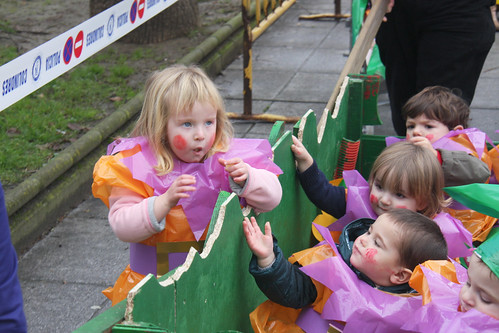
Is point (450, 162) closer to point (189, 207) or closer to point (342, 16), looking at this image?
point (189, 207)

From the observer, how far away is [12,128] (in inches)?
216

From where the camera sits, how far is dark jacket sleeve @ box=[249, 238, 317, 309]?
2.42 m

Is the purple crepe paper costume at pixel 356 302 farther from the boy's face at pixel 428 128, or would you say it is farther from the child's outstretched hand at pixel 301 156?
the boy's face at pixel 428 128

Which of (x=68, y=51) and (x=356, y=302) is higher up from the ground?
(x=68, y=51)

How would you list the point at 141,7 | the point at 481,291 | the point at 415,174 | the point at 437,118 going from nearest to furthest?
the point at 481,291 → the point at 415,174 → the point at 437,118 → the point at 141,7

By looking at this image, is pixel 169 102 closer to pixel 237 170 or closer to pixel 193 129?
pixel 193 129

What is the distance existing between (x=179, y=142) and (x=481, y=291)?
1.16 metres

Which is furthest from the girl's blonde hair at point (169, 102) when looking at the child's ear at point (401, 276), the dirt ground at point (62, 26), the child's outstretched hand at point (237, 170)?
the dirt ground at point (62, 26)

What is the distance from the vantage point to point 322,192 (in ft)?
10.4

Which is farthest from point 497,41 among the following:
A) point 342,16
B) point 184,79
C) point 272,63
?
point 184,79

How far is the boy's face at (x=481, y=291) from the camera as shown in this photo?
76.2 inches

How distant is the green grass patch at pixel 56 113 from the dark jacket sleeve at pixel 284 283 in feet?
8.76

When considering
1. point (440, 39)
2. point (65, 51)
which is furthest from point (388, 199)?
point (65, 51)


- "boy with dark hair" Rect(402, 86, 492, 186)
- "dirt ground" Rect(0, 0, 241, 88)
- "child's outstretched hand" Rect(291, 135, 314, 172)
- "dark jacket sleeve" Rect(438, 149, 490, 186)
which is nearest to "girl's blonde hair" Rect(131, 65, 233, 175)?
"child's outstretched hand" Rect(291, 135, 314, 172)
